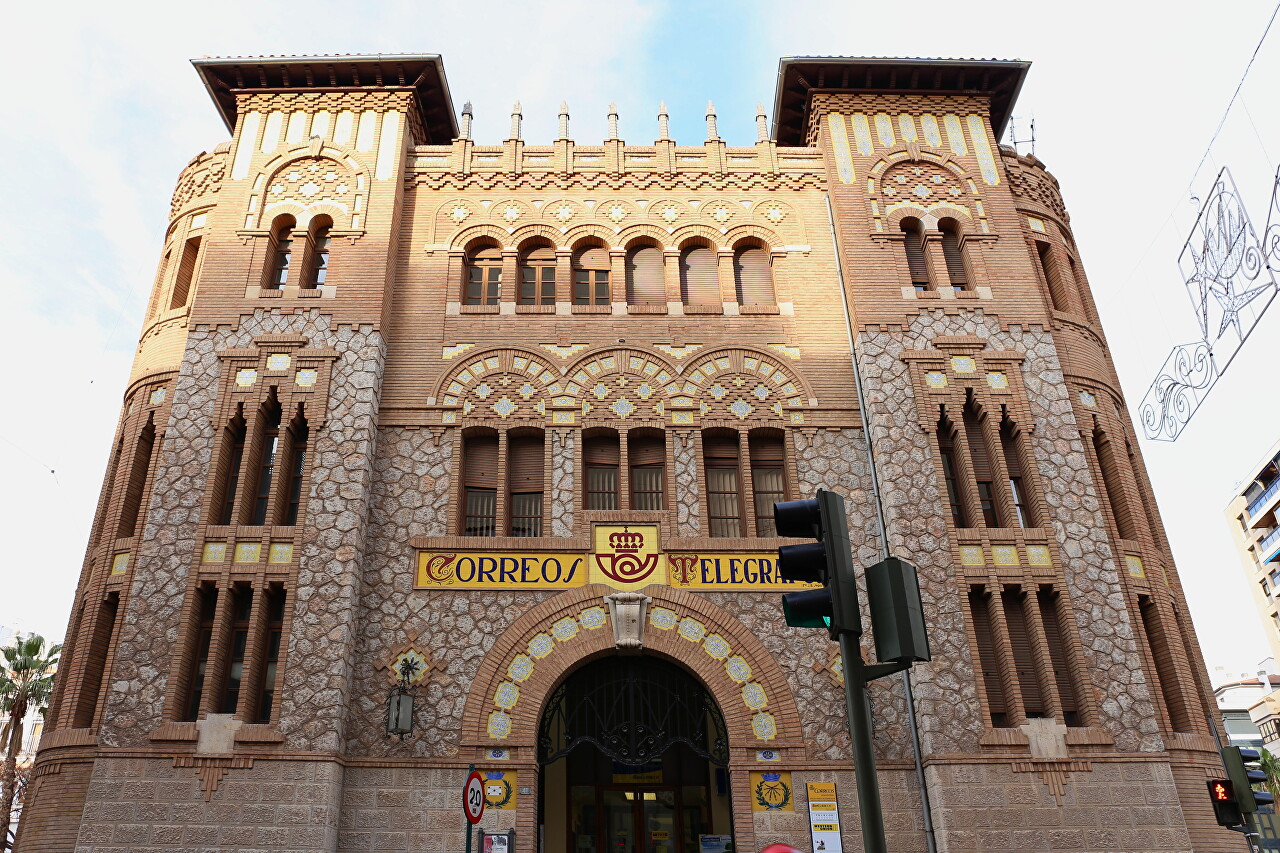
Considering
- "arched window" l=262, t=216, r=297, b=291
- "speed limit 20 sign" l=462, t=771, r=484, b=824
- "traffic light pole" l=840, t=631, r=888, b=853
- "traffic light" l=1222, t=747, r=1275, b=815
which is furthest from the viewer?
"arched window" l=262, t=216, r=297, b=291

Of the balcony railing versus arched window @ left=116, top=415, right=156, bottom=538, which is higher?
the balcony railing

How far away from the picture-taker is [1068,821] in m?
12.5

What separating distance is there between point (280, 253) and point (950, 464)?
12.6 metres

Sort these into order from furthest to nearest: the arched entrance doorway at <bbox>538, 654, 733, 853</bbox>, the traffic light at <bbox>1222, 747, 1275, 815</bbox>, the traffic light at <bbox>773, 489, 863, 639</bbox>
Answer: the arched entrance doorway at <bbox>538, 654, 733, 853</bbox>, the traffic light at <bbox>1222, 747, 1275, 815</bbox>, the traffic light at <bbox>773, 489, 863, 639</bbox>

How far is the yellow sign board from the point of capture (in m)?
14.4

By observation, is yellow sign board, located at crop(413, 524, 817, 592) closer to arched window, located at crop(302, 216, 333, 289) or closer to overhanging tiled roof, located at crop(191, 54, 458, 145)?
arched window, located at crop(302, 216, 333, 289)

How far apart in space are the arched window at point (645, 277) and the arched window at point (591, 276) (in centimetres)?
45

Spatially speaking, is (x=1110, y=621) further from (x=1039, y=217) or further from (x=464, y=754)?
(x=464, y=754)

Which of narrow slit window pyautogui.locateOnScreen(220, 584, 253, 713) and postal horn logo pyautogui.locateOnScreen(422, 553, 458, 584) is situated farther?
postal horn logo pyautogui.locateOnScreen(422, 553, 458, 584)

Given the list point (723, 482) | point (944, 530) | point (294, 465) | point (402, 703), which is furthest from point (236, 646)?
point (944, 530)

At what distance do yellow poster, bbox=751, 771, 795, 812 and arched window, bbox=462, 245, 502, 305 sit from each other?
9442mm

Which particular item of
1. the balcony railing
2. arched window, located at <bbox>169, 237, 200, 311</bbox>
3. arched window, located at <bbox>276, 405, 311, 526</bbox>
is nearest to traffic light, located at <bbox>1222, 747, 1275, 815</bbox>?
arched window, located at <bbox>276, 405, 311, 526</bbox>

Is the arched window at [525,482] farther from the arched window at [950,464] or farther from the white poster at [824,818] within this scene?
the arched window at [950,464]

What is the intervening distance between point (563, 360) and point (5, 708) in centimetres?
2523
